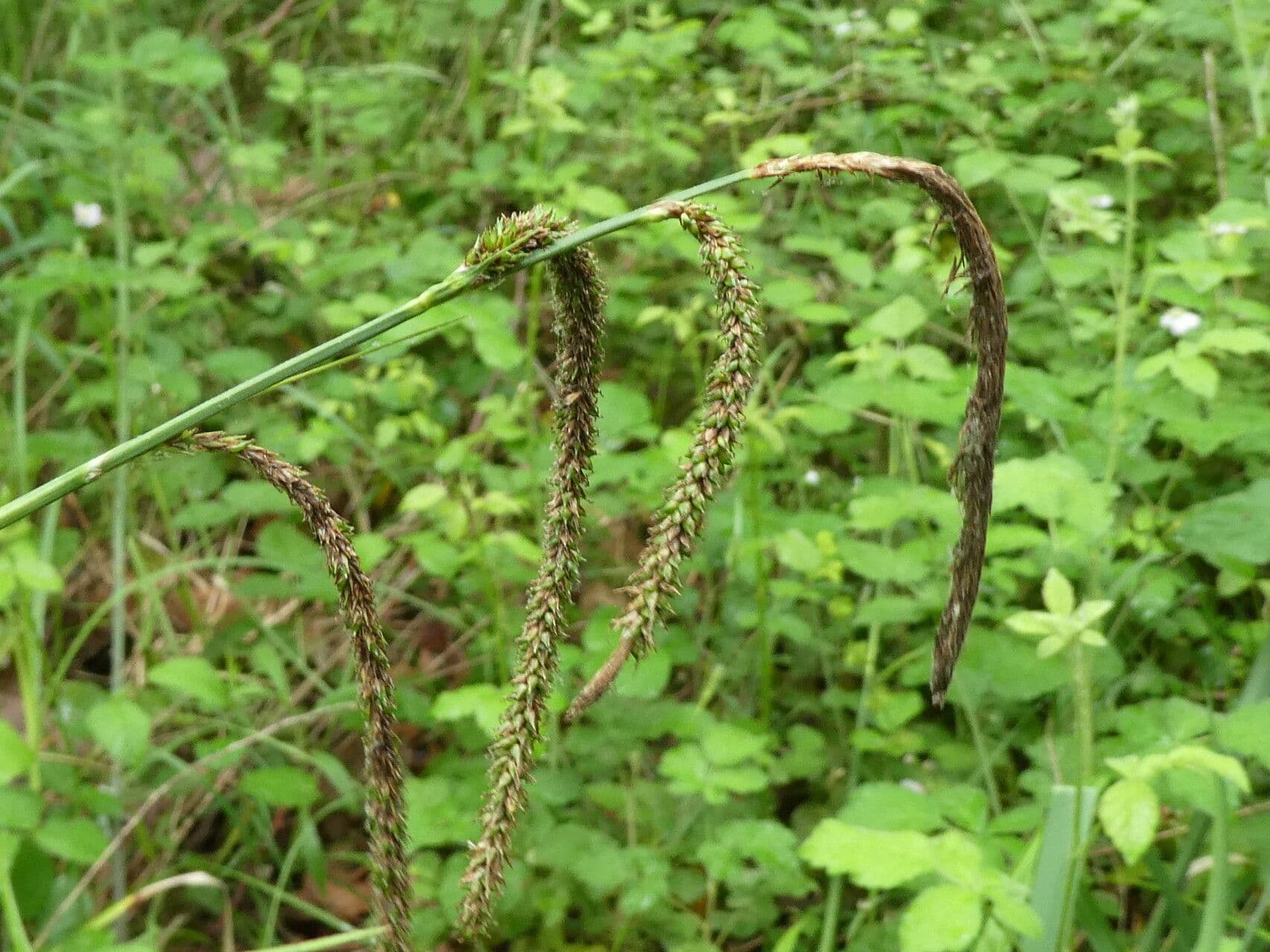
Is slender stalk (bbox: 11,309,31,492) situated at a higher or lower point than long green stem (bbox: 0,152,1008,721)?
lower

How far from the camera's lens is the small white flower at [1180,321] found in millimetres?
2174

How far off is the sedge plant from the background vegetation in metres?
0.75

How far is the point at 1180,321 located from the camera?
7.18ft

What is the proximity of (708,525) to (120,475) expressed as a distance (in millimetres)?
1228

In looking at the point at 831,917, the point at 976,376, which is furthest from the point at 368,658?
the point at 831,917

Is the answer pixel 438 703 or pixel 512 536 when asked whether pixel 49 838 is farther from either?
pixel 512 536

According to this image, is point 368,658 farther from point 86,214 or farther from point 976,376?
point 86,214

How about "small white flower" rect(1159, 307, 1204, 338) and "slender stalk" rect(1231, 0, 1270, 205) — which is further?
"slender stalk" rect(1231, 0, 1270, 205)

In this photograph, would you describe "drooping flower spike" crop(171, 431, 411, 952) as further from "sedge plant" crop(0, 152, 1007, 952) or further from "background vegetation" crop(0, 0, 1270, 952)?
"background vegetation" crop(0, 0, 1270, 952)

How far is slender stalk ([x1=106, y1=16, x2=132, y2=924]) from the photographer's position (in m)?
2.18

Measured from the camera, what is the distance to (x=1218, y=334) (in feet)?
6.07

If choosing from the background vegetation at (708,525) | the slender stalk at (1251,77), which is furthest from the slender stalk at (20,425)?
the slender stalk at (1251,77)

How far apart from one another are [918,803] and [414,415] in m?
1.23

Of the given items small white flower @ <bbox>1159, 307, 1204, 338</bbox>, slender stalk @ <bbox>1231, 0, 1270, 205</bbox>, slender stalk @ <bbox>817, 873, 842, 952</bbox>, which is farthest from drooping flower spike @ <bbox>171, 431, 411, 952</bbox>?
slender stalk @ <bbox>1231, 0, 1270, 205</bbox>
